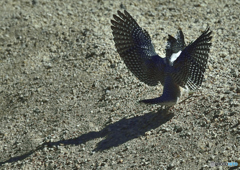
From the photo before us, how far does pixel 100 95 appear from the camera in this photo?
882 centimetres

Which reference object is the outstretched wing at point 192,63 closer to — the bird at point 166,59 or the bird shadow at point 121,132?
the bird at point 166,59

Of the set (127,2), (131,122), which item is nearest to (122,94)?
(131,122)

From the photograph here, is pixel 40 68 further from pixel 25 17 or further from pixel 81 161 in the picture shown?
pixel 81 161

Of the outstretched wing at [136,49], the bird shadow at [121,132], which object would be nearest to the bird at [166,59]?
the outstretched wing at [136,49]

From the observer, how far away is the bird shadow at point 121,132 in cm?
753

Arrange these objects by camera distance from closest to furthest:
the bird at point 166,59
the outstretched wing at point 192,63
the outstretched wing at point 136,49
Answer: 1. the outstretched wing at point 192,63
2. the bird at point 166,59
3. the outstretched wing at point 136,49

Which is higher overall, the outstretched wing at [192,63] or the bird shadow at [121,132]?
the outstretched wing at [192,63]

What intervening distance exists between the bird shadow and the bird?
39cm

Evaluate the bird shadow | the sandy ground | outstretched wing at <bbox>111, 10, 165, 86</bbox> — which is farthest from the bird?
the sandy ground

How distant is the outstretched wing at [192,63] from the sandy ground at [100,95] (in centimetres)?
62

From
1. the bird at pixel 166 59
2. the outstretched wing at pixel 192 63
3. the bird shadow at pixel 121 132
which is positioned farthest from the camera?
the bird shadow at pixel 121 132

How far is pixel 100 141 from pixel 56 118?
1370mm

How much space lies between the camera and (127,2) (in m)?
12.0

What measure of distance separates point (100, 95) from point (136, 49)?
4.43 feet
